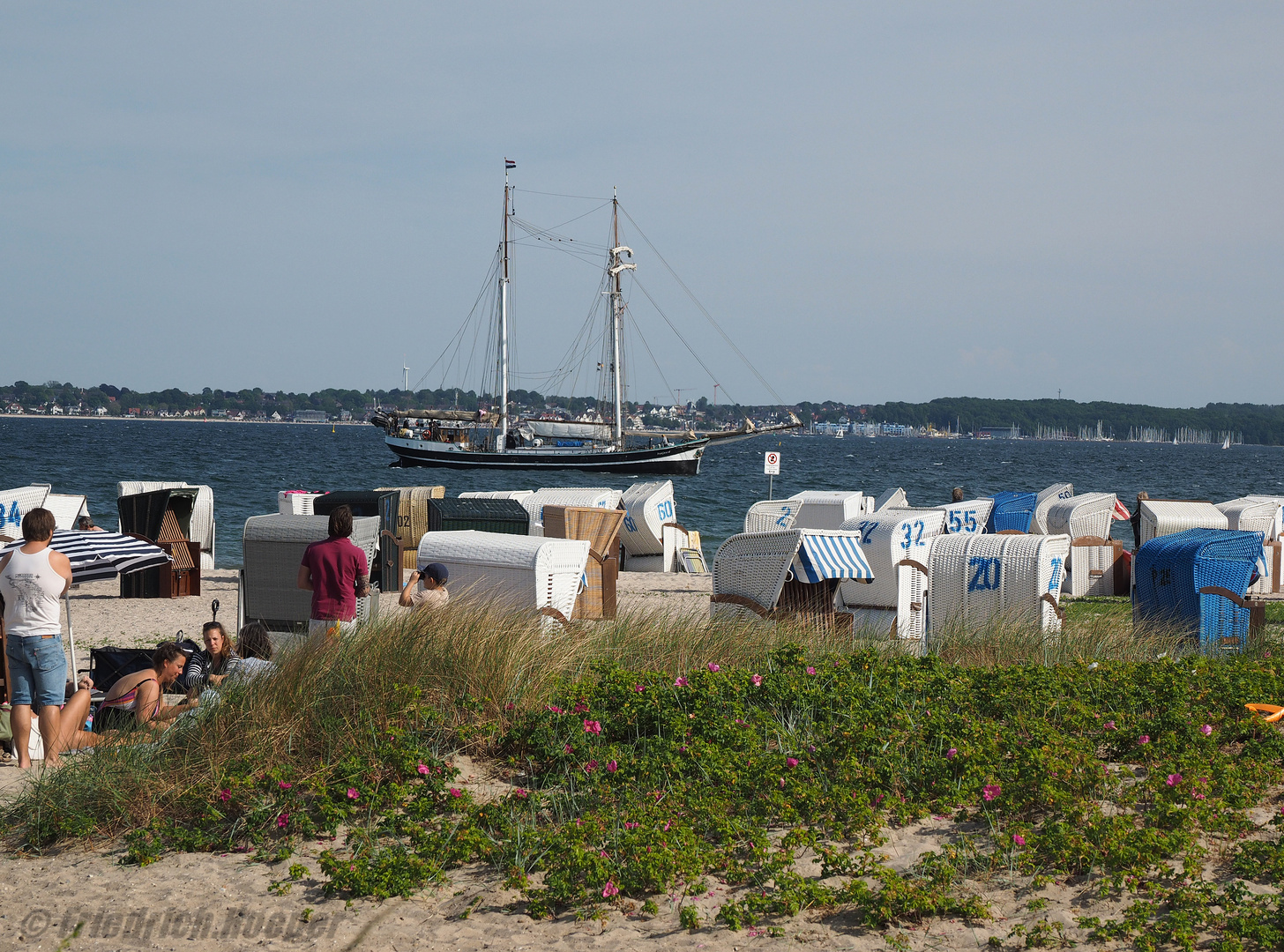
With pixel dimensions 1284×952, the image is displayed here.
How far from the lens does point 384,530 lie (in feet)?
48.7

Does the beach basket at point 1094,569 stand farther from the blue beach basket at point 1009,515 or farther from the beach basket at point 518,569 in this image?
the beach basket at point 518,569

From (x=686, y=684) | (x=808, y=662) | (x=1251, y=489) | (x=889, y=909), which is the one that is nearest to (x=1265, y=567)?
(x=808, y=662)

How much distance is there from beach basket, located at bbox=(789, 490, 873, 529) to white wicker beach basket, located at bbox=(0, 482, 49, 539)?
35.1ft

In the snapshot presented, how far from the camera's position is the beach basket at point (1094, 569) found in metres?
16.8

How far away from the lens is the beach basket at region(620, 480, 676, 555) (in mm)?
19672

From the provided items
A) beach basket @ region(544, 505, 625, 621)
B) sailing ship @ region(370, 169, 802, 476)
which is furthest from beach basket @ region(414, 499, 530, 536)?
sailing ship @ region(370, 169, 802, 476)

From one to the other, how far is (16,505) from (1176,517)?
1695 cm

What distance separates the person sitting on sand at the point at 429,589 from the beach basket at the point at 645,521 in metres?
11.1

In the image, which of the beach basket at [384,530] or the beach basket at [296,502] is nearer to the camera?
the beach basket at [384,530]

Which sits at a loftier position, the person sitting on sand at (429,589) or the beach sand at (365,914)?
the person sitting on sand at (429,589)

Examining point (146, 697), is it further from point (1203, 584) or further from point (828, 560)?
point (1203, 584)

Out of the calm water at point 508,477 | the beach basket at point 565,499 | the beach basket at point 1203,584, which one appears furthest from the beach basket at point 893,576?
the calm water at point 508,477

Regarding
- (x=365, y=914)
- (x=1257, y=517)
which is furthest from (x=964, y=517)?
(x=365, y=914)

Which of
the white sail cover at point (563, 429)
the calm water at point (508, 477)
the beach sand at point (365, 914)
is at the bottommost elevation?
the calm water at point (508, 477)
